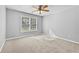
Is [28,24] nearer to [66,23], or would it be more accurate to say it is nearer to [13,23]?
[13,23]

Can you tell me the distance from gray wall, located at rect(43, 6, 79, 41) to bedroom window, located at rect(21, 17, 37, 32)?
1.37m

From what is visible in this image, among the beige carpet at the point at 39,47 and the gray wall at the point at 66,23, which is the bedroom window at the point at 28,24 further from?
the beige carpet at the point at 39,47

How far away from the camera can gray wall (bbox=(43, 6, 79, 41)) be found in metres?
4.46

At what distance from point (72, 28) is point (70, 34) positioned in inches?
14.6

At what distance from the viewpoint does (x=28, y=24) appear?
6871 mm

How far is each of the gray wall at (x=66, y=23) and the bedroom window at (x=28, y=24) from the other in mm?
1369

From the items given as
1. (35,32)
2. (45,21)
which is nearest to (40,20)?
(45,21)

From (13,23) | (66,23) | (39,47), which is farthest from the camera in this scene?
(13,23)

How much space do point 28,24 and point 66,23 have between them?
2.97 m

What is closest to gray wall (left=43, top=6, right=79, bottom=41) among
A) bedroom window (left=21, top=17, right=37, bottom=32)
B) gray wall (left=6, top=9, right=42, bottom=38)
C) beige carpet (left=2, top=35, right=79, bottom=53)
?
beige carpet (left=2, top=35, right=79, bottom=53)

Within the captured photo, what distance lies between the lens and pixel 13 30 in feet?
18.5

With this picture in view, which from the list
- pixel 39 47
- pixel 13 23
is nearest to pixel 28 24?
pixel 13 23
